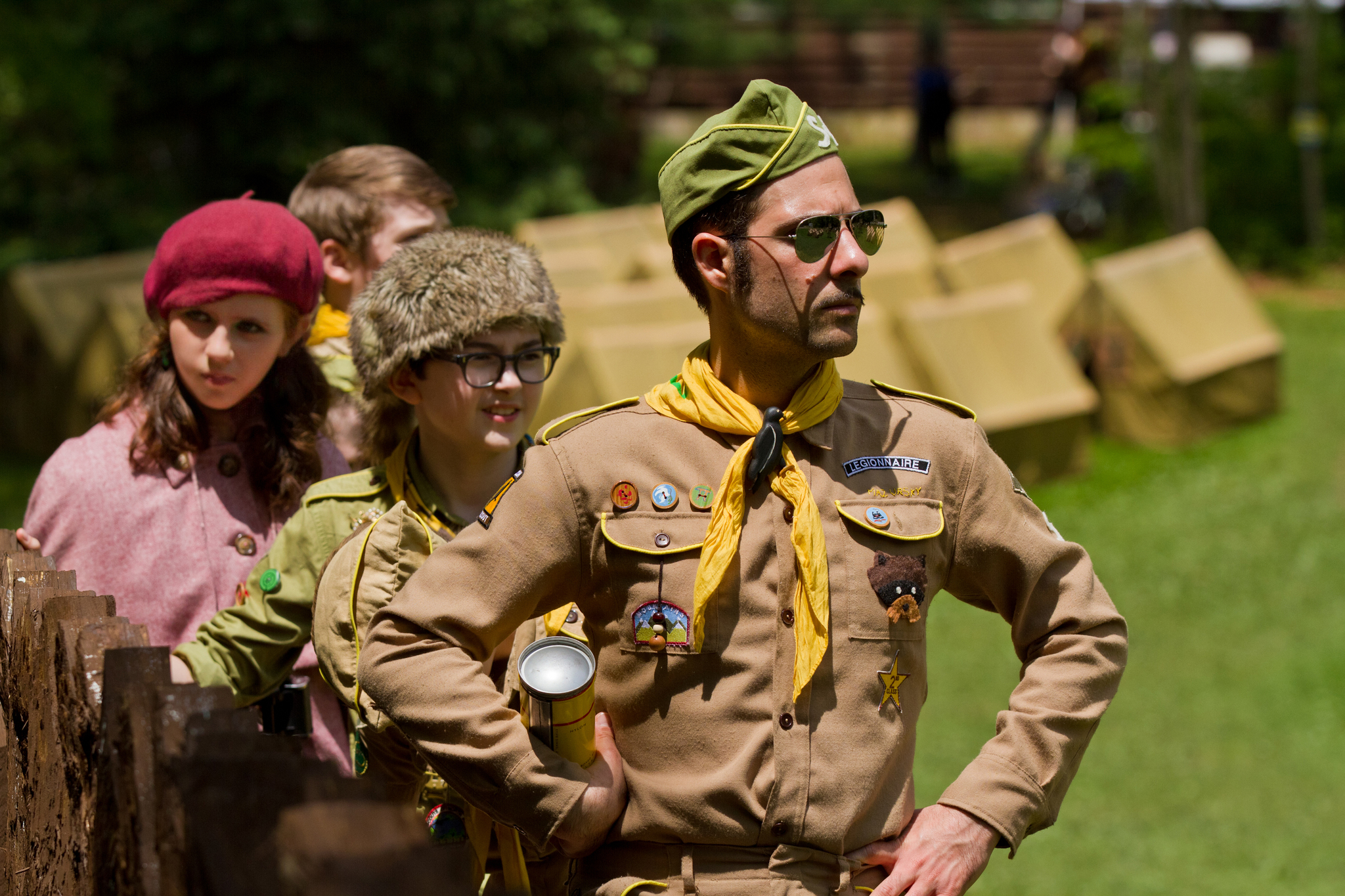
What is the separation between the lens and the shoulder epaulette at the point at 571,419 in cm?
261

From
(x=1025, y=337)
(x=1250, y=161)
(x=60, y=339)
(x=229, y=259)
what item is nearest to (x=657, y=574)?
(x=229, y=259)

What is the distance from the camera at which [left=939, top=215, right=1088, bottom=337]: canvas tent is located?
11.8 metres

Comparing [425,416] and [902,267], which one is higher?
[425,416]

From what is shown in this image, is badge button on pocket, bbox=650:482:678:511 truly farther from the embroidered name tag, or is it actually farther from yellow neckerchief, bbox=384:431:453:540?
yellow neckerchief, bbox=384:431:453:540

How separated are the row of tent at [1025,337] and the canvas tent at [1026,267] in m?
0.01

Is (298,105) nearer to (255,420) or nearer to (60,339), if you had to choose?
(60,339)

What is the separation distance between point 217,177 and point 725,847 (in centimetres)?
1532

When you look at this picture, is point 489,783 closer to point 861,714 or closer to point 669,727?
point 669,727

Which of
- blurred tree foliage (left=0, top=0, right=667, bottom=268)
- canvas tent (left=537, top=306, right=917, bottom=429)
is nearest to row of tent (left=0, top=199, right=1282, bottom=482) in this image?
canvas tent (left=537, top=306, right=917, bottom=429)

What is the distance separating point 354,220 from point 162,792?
2.32 metres

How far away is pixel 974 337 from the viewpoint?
9.79m

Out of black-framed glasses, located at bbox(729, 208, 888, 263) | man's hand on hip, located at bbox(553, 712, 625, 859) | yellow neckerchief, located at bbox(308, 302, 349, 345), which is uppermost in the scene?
black-framed glasses, located at bbox(729, 208, 888, 263)

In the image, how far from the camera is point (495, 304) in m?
3.09

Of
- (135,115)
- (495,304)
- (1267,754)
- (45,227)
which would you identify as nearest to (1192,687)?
(1267,754)
